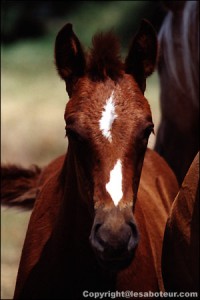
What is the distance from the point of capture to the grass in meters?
8.45

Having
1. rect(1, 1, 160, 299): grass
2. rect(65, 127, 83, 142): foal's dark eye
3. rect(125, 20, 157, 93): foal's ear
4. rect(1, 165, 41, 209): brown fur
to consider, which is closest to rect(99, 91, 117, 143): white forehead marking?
rect(65, 127, 83, 142): foal's dark eye

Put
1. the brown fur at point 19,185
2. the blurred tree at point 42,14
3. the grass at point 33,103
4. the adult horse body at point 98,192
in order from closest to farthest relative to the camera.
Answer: the adult horse body at point 98,192
the brown fur at point 19,185
the grass at point 33,103
the blurred tree at point 42,14

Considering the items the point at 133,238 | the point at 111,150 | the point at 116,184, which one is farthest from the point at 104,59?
the point at 133,238

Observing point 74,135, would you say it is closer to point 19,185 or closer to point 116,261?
point 116,261

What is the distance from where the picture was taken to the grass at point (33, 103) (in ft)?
27.7

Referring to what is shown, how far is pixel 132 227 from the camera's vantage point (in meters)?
2.94

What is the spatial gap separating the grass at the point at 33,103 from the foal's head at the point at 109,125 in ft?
12.4

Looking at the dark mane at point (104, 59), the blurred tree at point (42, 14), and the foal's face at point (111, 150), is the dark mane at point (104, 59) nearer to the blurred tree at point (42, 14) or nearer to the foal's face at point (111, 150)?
the foal's face at point (111, 150)

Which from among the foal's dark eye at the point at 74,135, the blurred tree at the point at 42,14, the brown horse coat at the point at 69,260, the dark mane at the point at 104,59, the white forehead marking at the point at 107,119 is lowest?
the brown horse coat at the point at 69,260

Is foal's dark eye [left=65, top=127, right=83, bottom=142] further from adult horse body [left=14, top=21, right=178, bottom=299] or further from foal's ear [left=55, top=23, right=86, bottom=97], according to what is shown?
foal's ear [left=55, top=23, right=86, bottom=97]

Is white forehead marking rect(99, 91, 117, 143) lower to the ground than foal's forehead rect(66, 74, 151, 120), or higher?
lower

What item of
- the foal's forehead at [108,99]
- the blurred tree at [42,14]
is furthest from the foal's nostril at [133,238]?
the blurred tree at [42,14]

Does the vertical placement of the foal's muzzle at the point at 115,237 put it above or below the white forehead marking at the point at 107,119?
below

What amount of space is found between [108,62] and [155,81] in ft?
20.7
